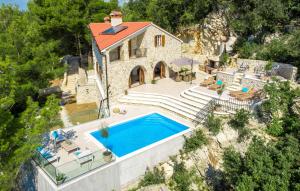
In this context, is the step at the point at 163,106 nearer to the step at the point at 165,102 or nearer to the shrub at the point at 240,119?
the step at the point at 165,102

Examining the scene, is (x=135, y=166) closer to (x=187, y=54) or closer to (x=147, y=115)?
(x=147, y=115)

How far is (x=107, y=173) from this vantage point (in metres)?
16.3

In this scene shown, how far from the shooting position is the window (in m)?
28.7

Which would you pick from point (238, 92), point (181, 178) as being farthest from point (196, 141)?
point (238, 92)

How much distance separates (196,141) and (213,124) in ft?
6.65

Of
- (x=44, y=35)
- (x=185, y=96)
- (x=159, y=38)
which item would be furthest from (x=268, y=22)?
(x=44, y=35)

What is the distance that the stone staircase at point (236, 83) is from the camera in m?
25.3

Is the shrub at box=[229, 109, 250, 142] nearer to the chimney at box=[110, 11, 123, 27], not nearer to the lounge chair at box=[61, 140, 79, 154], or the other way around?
the lounge chair at box=[61, 140, 79, 154]

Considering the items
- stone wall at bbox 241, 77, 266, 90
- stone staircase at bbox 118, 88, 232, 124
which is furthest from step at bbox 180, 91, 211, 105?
stone wall at bbox 241, 77, 266, 90

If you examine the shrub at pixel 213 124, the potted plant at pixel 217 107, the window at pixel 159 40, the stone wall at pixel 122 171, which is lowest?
the stone wall at pixel 122 171

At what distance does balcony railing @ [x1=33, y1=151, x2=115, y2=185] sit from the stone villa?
1011cm

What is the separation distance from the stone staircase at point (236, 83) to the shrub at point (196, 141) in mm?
7610

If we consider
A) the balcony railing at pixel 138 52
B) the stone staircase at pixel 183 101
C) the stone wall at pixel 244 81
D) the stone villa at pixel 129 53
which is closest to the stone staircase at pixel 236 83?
the stone wall at pixel 244 81

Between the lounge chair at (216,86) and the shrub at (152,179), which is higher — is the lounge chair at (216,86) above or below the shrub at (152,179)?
above
